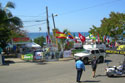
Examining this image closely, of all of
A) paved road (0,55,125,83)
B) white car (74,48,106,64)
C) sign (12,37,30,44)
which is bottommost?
paved road (0,55,125,83)

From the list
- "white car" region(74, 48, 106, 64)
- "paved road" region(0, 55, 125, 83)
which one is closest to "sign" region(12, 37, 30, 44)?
"white car" region(74, 48, 106, 64)

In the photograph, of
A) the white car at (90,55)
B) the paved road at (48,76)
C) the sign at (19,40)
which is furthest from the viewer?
the sign at (19,40)

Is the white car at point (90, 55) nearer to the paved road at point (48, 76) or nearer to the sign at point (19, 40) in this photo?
the paved road at point (48, 76)

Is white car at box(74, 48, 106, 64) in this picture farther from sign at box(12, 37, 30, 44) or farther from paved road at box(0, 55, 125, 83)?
sign at box(12, 37, 30, 44)

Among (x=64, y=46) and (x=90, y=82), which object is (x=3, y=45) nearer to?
(x=64, y=46)

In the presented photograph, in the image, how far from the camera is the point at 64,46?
35.4 meters

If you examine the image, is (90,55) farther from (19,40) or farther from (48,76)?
(19,40)

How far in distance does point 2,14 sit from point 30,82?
1429cm

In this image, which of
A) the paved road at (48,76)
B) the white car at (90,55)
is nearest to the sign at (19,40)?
the white car at (90,55)

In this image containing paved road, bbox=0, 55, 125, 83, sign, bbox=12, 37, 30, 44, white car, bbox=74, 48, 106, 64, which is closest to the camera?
paved road, bbox=0, 55, 125, 83

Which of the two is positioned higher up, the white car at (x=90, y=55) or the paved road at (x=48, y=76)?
the white car at (x=90, y=55)

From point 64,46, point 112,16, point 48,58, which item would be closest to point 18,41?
point 48,58

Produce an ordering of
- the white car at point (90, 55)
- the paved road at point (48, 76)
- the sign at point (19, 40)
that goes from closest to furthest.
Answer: the paved road at point (48, 76)
the white car at point (90, 55)
the sign at point (19, 40)

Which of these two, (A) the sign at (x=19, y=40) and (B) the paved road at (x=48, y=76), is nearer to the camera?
(B) the paved road at (x=48, y=76)
